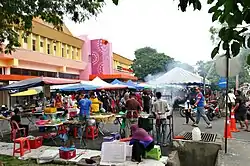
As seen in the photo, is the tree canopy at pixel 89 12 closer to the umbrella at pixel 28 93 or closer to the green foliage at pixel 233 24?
the green foliage at pixel 233 24

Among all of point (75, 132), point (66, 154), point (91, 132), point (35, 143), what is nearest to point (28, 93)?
point (75, 132)

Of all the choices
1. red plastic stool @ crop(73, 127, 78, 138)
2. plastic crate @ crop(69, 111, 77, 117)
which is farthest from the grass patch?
plastic crate @ crop(69, 111, 77, 117)

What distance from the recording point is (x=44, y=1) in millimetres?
6672

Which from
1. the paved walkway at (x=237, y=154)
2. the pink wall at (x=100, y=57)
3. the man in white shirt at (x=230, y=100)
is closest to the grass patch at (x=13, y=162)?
the paved walkway at (x=237, y=154)

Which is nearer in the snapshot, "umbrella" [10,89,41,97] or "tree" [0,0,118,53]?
"tree" [0,0,118,53]

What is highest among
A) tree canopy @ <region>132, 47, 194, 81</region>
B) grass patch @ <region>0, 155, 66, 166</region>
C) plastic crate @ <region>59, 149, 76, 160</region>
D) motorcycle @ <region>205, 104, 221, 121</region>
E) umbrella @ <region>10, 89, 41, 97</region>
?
tree canopy @ <region>132, 47, 194, 81</region>

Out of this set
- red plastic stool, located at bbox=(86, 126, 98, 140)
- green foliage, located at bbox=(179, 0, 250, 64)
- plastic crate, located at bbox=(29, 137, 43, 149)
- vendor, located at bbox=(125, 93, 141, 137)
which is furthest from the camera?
red plastic stool, located at bbox=(86, 126, 98, 140)

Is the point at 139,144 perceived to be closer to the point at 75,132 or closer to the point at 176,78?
the point at 75,132

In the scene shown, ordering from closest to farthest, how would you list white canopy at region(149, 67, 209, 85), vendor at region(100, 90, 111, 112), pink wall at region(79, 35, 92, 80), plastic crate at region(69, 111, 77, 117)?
plastic crate at region(69, 111, 77, 117)
white canopy at region(149, 67, 209, 85)
vendor at region(100, 90, 111, 112)
pink wall at region(79, 35, 92, 80)

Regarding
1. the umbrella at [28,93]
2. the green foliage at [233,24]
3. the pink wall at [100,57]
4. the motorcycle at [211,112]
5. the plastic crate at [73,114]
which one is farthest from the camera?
the pink wall at [100,57]

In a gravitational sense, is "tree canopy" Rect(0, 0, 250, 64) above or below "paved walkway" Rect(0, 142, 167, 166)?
above

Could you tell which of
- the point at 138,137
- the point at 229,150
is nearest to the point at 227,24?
the point at 138,137

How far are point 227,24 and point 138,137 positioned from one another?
5.50 meters

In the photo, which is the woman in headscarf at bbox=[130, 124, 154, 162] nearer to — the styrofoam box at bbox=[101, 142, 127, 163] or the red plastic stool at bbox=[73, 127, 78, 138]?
the styrofoam box at bbox=[101, 142, 127, 163]
